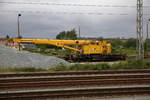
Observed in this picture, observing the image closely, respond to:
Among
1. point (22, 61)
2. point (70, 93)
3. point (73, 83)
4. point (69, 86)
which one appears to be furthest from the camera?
point (22, 61)

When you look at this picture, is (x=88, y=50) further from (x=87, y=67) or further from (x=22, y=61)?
(x=22, y=61)

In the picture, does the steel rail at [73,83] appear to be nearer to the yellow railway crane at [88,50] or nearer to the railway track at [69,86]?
the railway track at [69,86]

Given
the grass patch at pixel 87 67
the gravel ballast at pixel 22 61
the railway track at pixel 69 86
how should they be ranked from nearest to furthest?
1. the railway track at pixel 69 86
2. the grass patch at pixel 87 67
3. the gravel ballast at pixel 22 61

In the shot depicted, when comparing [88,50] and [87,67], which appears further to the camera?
[88,50]

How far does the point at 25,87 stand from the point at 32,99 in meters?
1.42

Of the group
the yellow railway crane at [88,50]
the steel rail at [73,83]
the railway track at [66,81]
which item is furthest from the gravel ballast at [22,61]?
the steel rail at [73,83]

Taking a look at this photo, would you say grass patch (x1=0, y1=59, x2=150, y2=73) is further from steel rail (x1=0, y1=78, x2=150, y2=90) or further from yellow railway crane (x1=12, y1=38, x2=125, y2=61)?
yellow railway crane (x1=12, y1=38, x2=125, y2=61)

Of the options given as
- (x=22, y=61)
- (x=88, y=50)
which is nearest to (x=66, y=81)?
(x=22, y=61)

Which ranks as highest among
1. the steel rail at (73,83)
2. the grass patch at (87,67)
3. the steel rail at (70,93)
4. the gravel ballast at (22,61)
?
the gravel ballast at (22,61)

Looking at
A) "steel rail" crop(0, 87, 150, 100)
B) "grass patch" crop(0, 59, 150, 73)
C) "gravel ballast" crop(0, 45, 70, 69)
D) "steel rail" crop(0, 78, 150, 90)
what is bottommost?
"steel rail" crop(0, 87, 150, 100)

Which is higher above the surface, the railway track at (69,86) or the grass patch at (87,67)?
the grass patch at (87,67)

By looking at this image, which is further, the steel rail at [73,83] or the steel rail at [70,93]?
the steel rail at [73,83]

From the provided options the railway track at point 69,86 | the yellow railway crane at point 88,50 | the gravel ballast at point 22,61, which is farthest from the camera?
the yellow railway crane at point 88,50

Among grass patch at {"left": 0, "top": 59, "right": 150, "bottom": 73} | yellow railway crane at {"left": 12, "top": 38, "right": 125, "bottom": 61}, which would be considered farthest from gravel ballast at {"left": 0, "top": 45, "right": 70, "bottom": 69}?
yellow railway crane at {"left": 12, "top": 38, "right": 125, "bottom": 61}
